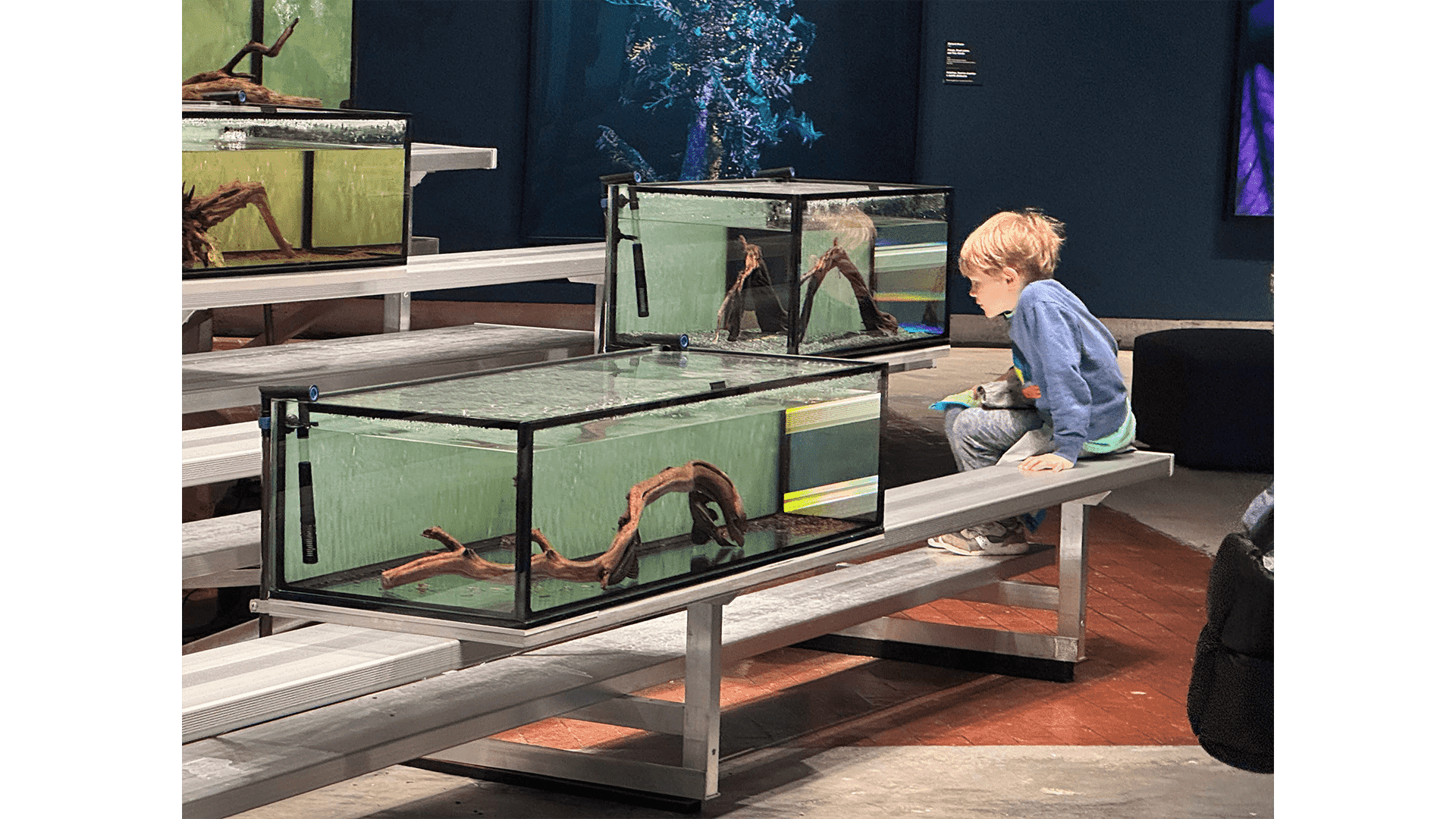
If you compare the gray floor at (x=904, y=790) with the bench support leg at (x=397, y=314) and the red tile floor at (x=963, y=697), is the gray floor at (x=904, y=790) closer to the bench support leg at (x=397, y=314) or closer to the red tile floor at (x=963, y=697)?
the red tile floor at (x=963, y=697)

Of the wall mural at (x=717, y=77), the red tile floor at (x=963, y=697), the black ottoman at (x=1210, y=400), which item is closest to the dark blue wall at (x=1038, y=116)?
the wall mural at (x=717, y=77)

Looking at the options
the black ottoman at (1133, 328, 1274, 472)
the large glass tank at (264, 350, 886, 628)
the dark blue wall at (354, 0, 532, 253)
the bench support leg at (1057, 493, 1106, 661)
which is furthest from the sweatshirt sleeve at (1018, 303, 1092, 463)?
the dark blue wall at (354, 0, 532, 253)

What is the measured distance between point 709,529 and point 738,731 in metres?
1.10

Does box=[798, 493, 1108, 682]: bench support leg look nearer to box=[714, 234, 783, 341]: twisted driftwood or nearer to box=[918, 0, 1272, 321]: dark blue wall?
box=[714, 234, 783, 341]: twisted driftwood

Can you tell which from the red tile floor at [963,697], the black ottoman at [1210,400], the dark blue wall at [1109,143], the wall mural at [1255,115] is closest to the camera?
the red tile floor at [963,697]

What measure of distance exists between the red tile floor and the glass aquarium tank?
1.60m

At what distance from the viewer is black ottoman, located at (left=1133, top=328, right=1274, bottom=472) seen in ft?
30.8

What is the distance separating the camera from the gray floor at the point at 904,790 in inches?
173

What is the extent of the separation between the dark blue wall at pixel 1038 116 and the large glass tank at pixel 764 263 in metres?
7.11

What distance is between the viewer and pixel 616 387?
4.20 meters

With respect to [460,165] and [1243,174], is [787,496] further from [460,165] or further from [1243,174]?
[1243,174]

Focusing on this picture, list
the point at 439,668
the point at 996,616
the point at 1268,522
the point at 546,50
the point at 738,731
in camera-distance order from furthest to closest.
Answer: the point at 546,50, the point at 996,616, the point at 738,731, the point at 439,668, the point at 1268,522

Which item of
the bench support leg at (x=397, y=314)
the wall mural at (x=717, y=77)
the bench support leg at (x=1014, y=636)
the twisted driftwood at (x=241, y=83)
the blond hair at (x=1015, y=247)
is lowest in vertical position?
the bench support leg at (x=1014, y=636)

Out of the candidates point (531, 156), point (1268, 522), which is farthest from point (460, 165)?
point (531, 156)
